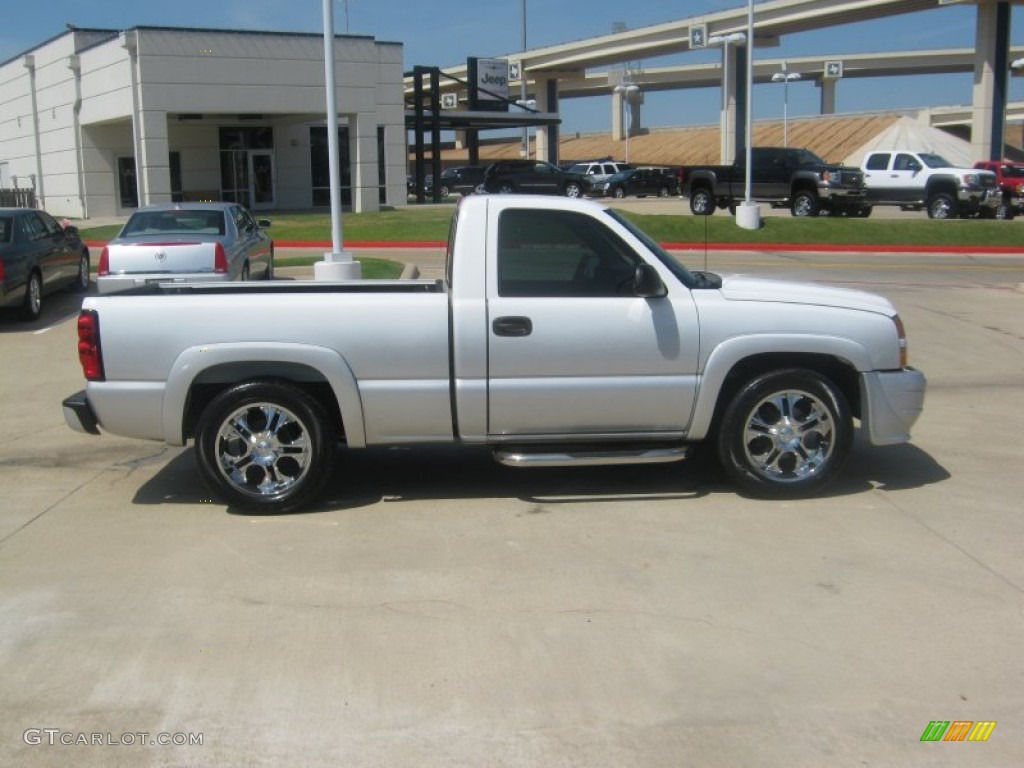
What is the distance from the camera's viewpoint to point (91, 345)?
6.36m

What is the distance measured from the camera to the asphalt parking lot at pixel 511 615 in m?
3.98

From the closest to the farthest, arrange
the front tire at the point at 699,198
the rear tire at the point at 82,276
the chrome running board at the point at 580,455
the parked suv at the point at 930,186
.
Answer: the chrome running board at the point at 580,455
the rear tire at the point at 82,276
the parked suv at the point at 930,186
the front tire at the point at 699,198

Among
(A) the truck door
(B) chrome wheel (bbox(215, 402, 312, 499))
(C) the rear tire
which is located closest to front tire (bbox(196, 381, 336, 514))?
(B) chrome wheel (bbox(215, 402, 312, 499))

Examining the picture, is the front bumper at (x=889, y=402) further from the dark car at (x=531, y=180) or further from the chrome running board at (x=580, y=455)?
the dark car at (x=531, y=180)

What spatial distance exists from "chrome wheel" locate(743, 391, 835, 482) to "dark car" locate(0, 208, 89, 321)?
415 inches

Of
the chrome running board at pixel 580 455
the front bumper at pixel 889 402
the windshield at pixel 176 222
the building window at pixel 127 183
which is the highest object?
the building window at pixel 127 183

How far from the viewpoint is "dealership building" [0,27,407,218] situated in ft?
109

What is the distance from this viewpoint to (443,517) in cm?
646

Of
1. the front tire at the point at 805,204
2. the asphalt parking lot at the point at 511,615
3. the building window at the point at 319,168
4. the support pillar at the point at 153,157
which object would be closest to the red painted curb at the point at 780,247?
the support pillar at the point at 153,157

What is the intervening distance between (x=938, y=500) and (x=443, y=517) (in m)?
3.04

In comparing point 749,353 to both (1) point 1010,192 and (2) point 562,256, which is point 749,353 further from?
(1) point 1010,192

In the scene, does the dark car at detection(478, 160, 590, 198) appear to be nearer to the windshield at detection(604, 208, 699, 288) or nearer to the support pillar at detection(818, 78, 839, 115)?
the windshield at detection(604, 208, 699, 288)

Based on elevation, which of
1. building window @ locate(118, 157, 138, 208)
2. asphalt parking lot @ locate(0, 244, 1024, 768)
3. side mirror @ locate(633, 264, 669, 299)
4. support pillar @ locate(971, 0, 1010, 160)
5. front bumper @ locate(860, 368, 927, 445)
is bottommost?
asphalt parking lot @ locate(0, 244, 1024, 768)

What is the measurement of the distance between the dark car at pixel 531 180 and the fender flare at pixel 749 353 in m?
37.6
